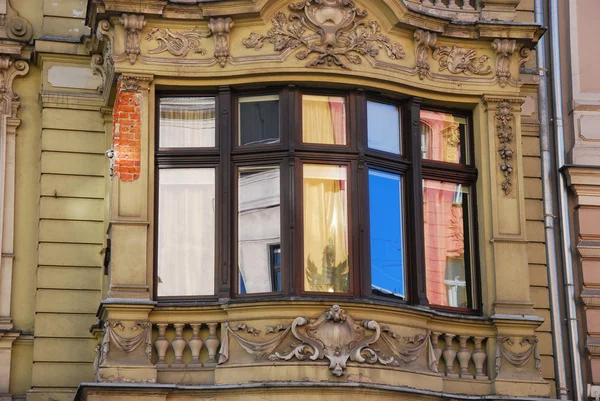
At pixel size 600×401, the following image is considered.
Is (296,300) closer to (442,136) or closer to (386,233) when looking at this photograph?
(386,233)

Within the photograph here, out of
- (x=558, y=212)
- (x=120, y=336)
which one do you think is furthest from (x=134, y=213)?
(x=558, y=212)

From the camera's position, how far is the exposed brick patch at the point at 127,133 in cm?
1530

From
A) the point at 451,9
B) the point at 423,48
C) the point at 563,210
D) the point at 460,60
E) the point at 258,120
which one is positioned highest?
the point at 451,9

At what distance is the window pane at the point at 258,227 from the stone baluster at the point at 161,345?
939mm

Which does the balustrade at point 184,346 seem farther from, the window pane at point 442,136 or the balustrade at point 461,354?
the window pane at point 442,136

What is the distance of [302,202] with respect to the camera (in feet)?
49.9

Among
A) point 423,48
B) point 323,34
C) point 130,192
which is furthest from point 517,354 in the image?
point 130,192

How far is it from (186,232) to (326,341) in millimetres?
2066

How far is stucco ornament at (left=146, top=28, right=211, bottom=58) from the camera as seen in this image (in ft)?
51.3

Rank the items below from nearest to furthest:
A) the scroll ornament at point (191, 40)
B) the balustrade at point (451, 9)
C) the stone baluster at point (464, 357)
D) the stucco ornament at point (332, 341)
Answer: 1. the stucco ornament at point (332, 341)
2. the stone baluster at point (464, 357)
3. the scroll ornament at point (191, 40)
4. the balustrade at point (451, 9)

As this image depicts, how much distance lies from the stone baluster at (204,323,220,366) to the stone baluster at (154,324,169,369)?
0.43 metres

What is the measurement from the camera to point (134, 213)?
49.7ft

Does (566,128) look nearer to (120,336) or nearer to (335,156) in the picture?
(335,156)

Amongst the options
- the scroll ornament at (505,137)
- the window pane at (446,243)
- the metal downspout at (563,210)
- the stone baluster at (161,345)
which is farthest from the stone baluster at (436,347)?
the stone baluster at (161,345)
